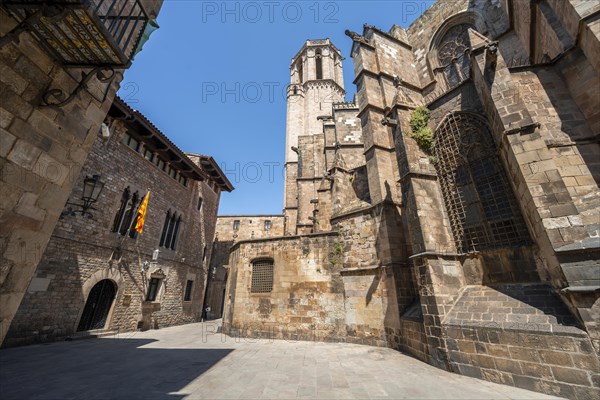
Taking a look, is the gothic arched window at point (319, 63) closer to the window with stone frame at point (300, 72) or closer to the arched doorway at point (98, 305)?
the window with stone frame at point (300, 72)

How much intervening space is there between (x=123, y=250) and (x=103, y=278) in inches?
56.8

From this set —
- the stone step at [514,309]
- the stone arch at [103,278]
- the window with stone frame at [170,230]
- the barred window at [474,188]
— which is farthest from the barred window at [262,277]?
the barred window at [474,188]

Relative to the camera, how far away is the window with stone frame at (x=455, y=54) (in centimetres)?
1026

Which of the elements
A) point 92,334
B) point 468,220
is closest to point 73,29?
point 468,220

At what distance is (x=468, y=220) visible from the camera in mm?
7031

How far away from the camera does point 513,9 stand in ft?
27.4

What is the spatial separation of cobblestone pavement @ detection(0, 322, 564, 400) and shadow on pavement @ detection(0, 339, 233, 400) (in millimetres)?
16

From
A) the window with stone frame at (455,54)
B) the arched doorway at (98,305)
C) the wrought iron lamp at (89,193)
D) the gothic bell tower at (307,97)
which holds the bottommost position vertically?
the arched doorway at (98,305)

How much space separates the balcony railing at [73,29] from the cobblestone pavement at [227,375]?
5.14m

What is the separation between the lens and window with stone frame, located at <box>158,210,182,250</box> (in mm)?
14048

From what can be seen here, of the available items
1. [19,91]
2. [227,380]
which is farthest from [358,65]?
A: [227,380]

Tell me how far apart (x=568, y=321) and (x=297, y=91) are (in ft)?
105

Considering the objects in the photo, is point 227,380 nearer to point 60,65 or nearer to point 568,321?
point 60,65

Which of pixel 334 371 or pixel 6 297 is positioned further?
pixel 334 371
